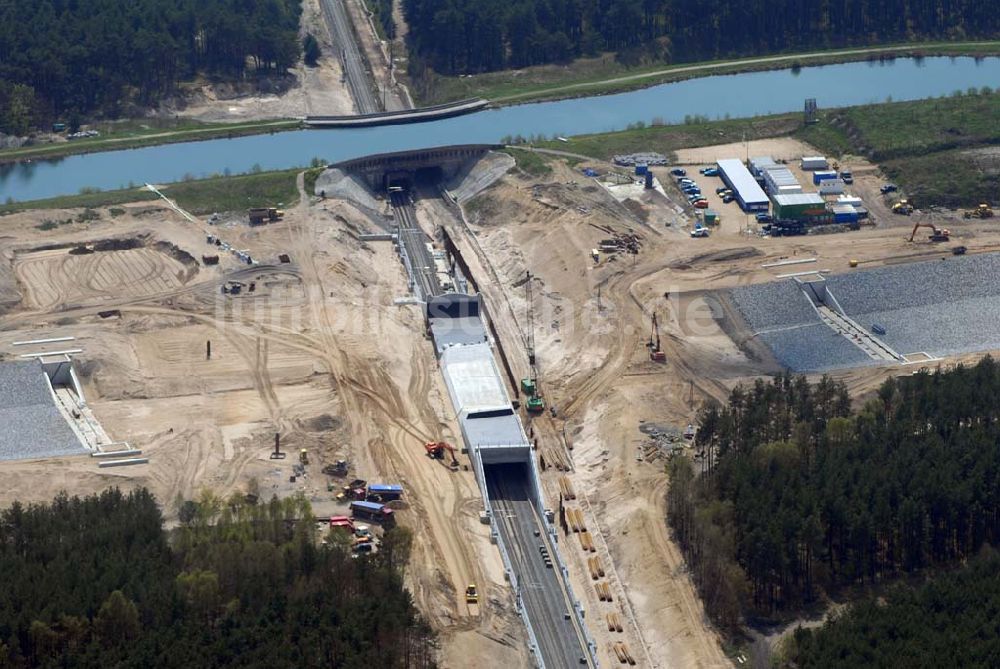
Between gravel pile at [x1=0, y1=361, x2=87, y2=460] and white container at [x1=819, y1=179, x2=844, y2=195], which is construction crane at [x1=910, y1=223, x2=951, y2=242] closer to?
white container at [x1=819, y1=179, x2=844, y2=195]

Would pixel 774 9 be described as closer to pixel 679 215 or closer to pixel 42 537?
pixel 679 215

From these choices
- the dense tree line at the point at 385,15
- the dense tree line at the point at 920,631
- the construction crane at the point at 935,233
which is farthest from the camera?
the dense tree line at the point at 385,15

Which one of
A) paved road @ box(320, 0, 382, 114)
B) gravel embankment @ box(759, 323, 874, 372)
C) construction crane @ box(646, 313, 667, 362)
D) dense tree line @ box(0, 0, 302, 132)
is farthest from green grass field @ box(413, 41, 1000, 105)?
gravel embankment @ box(759, 323, 874, 372)

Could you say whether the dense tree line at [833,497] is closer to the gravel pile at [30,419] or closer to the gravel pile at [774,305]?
the gravel pile at [774,305]

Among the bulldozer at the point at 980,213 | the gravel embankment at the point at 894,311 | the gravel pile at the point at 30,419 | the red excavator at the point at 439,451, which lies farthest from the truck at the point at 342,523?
the bulldozer at the point at 980,213

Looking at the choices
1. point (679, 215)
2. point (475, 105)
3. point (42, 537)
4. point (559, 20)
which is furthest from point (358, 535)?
point (559, 20)
